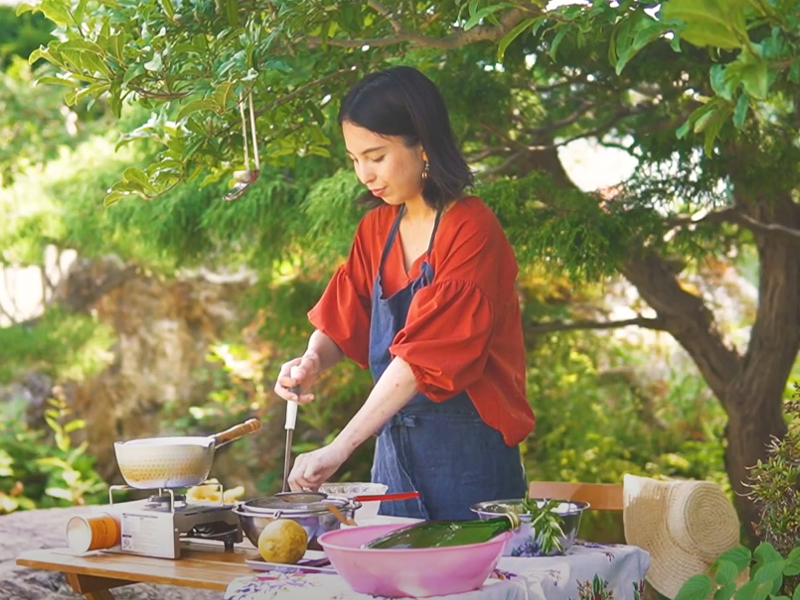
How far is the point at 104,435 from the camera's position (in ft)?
21.0

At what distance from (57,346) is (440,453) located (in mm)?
3516

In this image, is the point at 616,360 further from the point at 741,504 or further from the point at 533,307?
the point at 741,504

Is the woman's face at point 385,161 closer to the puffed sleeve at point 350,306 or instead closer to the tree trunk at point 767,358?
the puffed sleeve at point 350,306

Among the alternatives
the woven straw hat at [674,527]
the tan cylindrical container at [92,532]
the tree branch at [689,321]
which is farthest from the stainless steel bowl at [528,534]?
the tree branch at [689,321]

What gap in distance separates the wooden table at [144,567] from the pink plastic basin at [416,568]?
244 millimetres

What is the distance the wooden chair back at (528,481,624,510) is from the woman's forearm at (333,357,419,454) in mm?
691

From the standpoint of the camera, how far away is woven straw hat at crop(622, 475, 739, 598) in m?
2.51

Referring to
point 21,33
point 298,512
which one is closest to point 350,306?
point 298,512

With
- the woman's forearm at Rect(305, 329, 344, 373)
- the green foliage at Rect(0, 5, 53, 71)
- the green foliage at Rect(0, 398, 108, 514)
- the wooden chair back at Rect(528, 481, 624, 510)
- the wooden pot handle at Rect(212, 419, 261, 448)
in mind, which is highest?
the green foliage at Rect(0, 5, 53, 71)

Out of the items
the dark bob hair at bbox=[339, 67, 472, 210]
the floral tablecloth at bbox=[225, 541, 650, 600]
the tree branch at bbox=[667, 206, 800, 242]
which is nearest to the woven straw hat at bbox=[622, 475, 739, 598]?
the floral tablecloth at bbox=[225, 541, 650, 600]

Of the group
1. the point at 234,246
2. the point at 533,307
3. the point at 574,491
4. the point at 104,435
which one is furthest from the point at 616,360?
the point at 574,491

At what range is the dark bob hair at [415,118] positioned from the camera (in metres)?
2.15

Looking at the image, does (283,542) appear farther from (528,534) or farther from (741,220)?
(741,220)

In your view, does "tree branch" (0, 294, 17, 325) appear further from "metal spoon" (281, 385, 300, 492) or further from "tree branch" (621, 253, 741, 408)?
"metal spoon" (281, 385, 300, 492)
